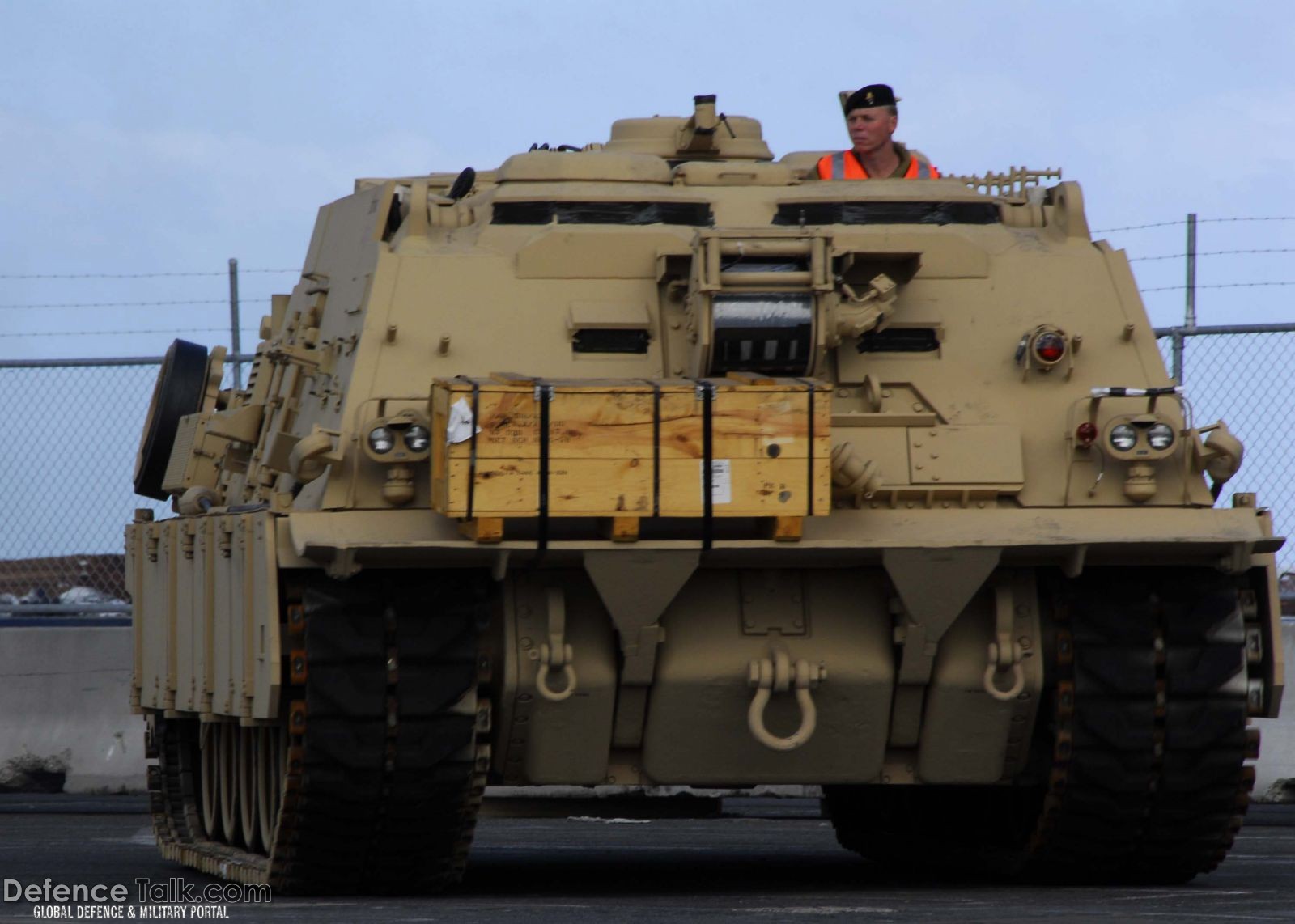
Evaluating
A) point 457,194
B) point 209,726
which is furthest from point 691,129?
point 209,726

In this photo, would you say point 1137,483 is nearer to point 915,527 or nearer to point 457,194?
point 915,527

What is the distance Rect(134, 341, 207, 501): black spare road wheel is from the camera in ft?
47.7

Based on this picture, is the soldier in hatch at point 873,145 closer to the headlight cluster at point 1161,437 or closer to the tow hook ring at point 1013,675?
the headlight cluster at point 1161,437

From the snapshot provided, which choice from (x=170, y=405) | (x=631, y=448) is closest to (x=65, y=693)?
(x=170, y=405)

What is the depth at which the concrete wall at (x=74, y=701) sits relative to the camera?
16.2m

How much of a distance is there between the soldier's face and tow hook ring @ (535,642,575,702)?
12.0 feet

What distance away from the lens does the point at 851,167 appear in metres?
12.9

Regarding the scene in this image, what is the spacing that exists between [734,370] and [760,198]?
1.22 m

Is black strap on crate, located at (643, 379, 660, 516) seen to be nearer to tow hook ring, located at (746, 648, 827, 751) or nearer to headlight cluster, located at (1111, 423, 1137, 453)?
tow hook ring, located at (746, 648, 827, 751)

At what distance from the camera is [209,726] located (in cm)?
1333

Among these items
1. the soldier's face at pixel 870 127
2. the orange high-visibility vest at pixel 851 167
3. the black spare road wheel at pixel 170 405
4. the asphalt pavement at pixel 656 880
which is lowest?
the asphalt pavement at pixel 656 880

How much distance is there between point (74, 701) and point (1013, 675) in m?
7.45

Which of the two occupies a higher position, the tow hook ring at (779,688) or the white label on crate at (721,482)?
the white label on crate at (721,482)

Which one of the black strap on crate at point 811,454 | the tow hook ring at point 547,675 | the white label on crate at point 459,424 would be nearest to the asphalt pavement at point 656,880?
the tow hook ring at point 547,675
